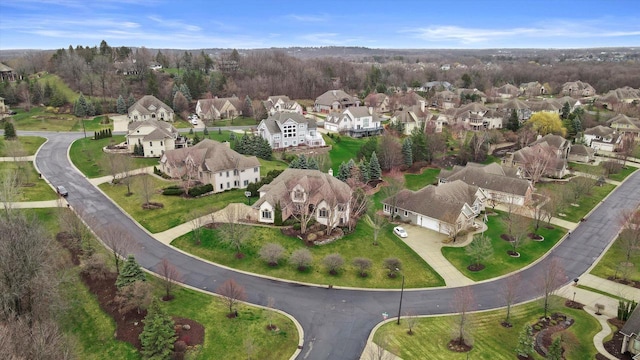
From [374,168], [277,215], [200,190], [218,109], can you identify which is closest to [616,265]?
[374,168]

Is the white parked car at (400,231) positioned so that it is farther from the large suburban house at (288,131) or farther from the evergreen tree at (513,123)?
the evergreen tree at (513,123)

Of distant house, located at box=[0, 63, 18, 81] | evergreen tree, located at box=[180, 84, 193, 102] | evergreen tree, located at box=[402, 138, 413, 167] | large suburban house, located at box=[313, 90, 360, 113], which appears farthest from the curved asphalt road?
distant house, located at box=[0, 63, 18, 81]

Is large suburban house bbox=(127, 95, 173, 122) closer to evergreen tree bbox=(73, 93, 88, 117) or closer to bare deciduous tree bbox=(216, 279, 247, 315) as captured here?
evergreen tree bbox=(73, 93, 88, 117)

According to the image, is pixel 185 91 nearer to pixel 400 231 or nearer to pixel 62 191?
pixel 62 191

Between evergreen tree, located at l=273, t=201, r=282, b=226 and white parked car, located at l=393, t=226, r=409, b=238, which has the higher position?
evergreen tree, located at l=273, t=201, r=282, b=226

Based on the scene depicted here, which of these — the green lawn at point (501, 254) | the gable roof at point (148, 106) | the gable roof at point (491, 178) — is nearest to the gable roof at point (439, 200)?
the green lawn at point (501, 254)

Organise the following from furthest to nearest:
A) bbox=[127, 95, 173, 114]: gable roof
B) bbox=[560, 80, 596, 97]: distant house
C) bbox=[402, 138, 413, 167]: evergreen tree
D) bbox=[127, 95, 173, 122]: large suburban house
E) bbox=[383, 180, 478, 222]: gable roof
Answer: bbox=[560, 80, 596, 97]: distant house → bbox=[127, 95, 173, 114]: gable roof → bbox=[127, 95, 173, 122]: large suburban house → bbox=[402, 138, 413, 167]: evergreen tree → bbox=[383, 180, 478, 222]: gable roof
